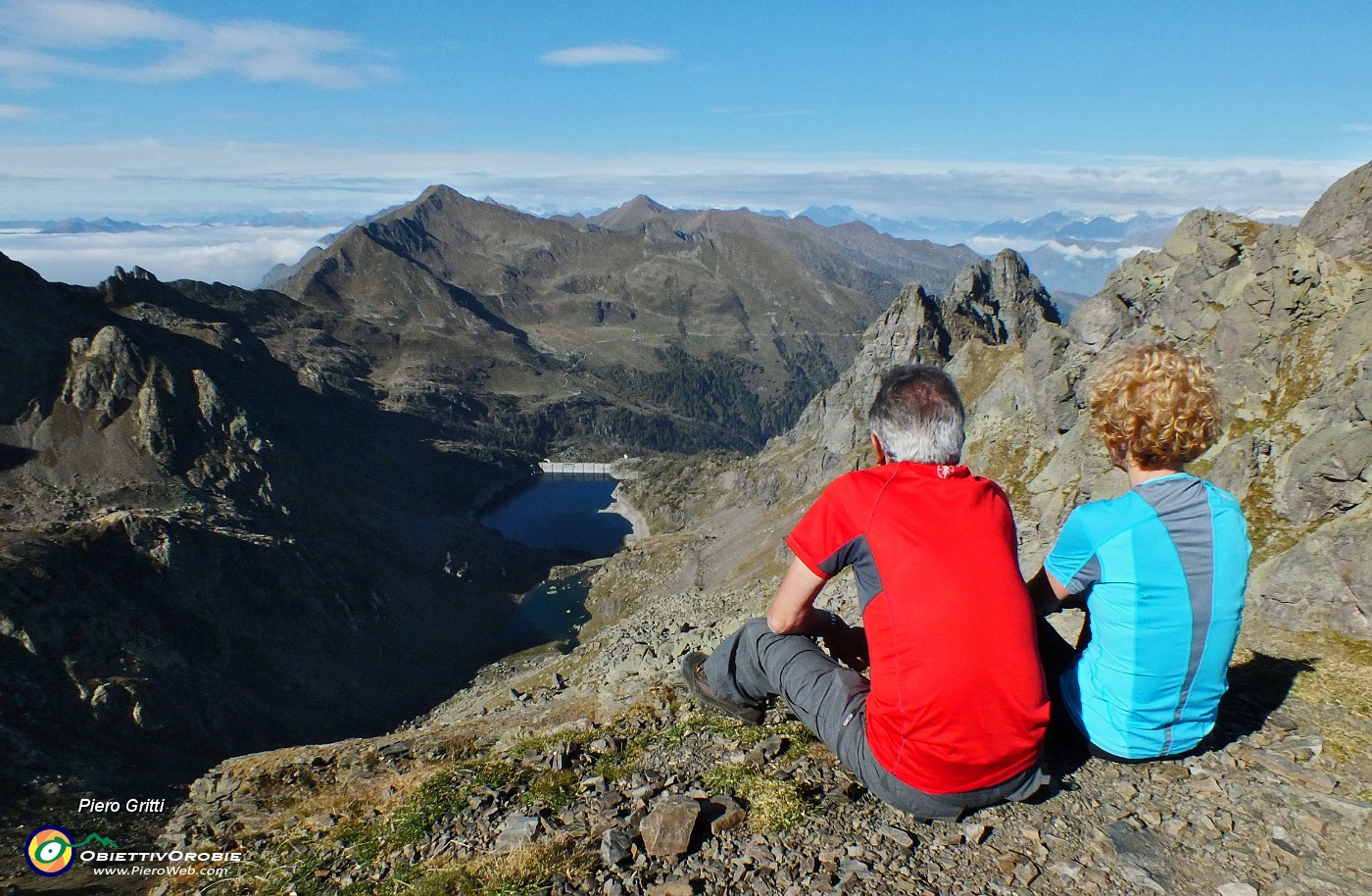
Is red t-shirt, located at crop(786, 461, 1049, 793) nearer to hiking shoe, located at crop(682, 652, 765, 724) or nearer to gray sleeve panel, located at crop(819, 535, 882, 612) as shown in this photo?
gray sleeve panel, located at crop(819, 535, 882, 612)

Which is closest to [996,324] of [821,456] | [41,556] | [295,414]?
[821,456]

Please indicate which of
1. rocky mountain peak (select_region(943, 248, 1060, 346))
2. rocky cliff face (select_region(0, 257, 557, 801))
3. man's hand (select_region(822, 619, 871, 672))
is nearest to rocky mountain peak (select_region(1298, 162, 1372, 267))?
man's hand (select_region(822, 619, 871, 672))

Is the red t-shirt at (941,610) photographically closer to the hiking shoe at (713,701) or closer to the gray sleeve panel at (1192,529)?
the gray sleeve panel at (1192,529)

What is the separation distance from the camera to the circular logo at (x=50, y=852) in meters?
12.8

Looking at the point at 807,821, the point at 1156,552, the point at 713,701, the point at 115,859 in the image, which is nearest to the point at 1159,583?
the point at 1156,552

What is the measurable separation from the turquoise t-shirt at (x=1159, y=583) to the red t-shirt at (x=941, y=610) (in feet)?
2.89

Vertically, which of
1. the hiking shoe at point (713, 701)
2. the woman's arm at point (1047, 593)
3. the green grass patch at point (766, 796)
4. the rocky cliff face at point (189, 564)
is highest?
the woman's arm at point (1047, 593)

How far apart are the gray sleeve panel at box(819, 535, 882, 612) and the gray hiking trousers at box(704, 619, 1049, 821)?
1.49 meters

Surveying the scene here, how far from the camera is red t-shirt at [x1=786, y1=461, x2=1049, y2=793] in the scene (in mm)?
5867

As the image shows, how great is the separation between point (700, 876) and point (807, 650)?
235 centimetres

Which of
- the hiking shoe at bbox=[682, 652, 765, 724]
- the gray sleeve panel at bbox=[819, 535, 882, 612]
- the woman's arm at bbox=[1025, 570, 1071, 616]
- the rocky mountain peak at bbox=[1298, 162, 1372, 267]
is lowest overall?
the hiking shoe at bbox=[682, 652, 765, 724]

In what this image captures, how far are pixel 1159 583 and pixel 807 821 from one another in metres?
3.98

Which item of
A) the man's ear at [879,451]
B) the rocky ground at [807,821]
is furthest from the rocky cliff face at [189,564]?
the man's ear at [879,451]

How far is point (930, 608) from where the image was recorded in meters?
5.89
